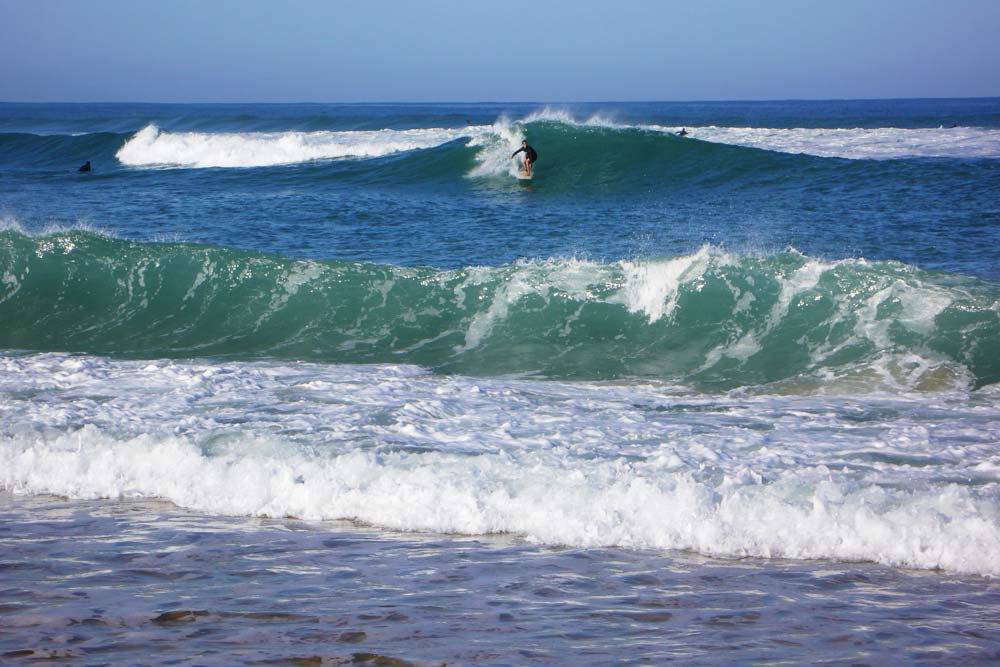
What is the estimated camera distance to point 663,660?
11.0 feet

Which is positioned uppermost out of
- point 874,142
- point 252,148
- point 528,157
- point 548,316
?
point 874,142

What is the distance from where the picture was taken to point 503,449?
5922mm

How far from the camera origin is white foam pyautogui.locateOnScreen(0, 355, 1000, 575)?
477 cm

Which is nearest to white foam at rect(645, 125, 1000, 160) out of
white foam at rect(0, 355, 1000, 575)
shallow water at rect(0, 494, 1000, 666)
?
white foam at rect(0, 355, 1000, 575)

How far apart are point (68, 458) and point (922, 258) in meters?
10.7

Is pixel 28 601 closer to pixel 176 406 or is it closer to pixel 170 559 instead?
pixel 170 559

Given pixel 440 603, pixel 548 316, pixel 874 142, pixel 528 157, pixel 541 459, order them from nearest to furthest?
pixel 440 603
pixel 541 459
pixel 548 316
pixel 528 157
pixel 874 142

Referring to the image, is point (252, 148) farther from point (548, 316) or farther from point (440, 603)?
point (440, 603)

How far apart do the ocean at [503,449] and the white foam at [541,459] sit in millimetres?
25

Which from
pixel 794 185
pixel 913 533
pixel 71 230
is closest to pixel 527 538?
pixel 913 533

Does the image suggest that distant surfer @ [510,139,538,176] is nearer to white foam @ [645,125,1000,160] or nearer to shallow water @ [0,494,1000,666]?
white foam @ [645,125,1000,160]

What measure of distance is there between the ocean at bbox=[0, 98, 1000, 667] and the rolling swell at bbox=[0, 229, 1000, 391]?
0.14ft

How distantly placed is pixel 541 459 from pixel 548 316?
14.9 feet

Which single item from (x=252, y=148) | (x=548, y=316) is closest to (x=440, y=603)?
(x=548, y=316)
